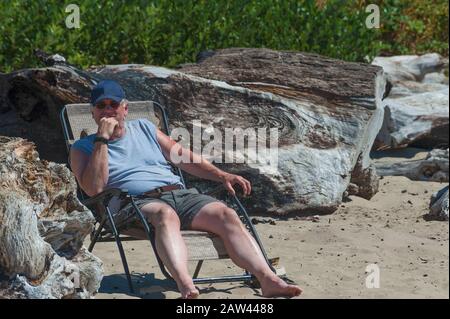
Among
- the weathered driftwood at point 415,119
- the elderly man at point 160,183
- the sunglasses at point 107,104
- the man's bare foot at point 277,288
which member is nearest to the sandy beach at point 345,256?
the man's bare foot at point 277,288

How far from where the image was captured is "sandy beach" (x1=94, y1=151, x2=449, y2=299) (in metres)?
5.80

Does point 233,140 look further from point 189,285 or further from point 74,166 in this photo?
point 189,285

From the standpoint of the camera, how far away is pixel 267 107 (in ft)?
25.8

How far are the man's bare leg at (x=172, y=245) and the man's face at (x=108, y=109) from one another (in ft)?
2.17

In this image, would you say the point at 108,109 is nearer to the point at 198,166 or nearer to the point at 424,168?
the point at 198,166

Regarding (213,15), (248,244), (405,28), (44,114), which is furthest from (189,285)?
(405,28)

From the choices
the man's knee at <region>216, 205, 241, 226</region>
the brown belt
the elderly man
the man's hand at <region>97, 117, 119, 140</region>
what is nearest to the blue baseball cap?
the elderly man

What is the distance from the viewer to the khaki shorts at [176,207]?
225 inches

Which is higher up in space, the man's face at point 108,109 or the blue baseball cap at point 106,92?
the blue baseball cap at point 106,92

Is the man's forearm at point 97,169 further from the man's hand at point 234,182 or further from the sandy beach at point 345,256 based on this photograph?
the man's hand at point 234,182

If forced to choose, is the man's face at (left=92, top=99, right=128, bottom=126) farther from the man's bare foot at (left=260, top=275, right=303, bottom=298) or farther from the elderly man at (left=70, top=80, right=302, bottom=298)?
the man's bare foot at (left=260, top=275, right=303, bottom=298)

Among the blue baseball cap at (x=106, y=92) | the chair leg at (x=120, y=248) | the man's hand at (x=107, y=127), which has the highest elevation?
the blue baseball cap at (x=106, y=92)

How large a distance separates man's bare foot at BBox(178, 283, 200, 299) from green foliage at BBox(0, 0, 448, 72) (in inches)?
154

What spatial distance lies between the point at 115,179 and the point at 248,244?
0.86 m
